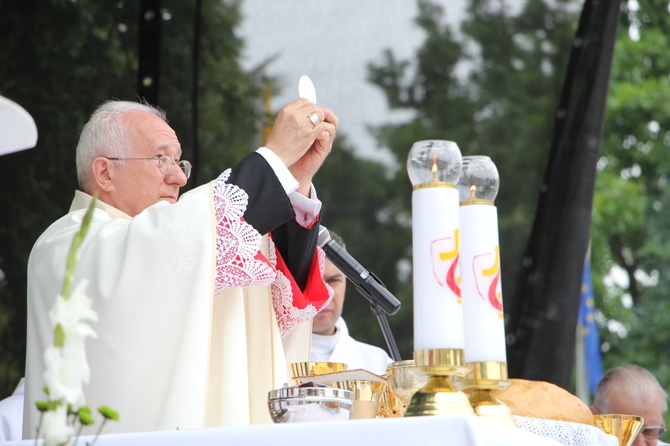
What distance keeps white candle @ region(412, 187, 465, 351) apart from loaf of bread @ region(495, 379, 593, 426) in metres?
0.36

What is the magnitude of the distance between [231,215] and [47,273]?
532mm

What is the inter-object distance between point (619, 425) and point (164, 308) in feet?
3.70

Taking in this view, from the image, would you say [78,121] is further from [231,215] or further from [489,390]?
[489,390]

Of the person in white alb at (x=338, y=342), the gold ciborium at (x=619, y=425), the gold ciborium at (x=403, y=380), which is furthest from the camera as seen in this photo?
the person in white alb at (x=338, y=342)

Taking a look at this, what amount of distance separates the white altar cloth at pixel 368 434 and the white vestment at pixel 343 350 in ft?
12.5

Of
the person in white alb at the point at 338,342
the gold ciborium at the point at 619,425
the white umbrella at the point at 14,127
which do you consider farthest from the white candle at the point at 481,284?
the person in white alb at the point at 338,342

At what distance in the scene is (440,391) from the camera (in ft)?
6.16

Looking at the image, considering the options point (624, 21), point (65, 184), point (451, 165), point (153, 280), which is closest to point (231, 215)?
point (153, 280)

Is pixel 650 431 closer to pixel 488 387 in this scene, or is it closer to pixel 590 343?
pixel 488 387

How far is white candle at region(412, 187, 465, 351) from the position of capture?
186 cm

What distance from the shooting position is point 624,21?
1279cm

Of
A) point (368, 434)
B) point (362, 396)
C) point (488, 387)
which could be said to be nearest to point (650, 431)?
point (362, 396)

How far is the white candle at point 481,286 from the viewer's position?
6.46 feet

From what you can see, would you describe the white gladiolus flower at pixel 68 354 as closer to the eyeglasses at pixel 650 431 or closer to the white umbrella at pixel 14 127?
the white umbrella at pixel 14 127
